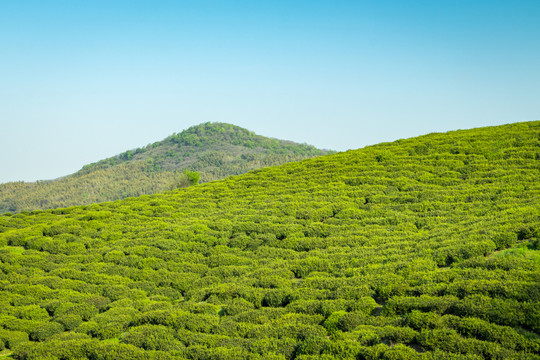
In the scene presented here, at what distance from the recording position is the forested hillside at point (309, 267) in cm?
1059

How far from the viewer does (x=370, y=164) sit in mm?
31609

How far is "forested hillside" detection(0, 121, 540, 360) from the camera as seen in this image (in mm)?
10594

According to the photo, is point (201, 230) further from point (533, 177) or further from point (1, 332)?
point (533, 177)

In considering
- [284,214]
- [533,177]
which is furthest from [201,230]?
[533,177]

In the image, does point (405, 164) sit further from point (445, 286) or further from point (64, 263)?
point (64, 263)

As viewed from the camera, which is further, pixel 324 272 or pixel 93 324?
pixel 324 272

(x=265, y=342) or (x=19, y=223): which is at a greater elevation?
(x=19, y=223)

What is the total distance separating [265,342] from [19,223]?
26.8 m

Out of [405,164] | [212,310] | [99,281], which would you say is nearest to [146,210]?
[99,281]

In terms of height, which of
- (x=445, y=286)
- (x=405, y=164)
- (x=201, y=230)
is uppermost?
(x=405, y=164)

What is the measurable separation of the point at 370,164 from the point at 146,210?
1755 centimetres

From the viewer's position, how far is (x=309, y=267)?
17062 millimetres

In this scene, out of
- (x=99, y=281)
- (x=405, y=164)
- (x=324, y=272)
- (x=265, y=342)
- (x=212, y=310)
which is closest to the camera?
(x=265, y=342)

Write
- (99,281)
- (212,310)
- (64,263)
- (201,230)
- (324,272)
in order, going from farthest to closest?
(201,230)
(64,263)
(99,281)
(324,272)
(212,310)
